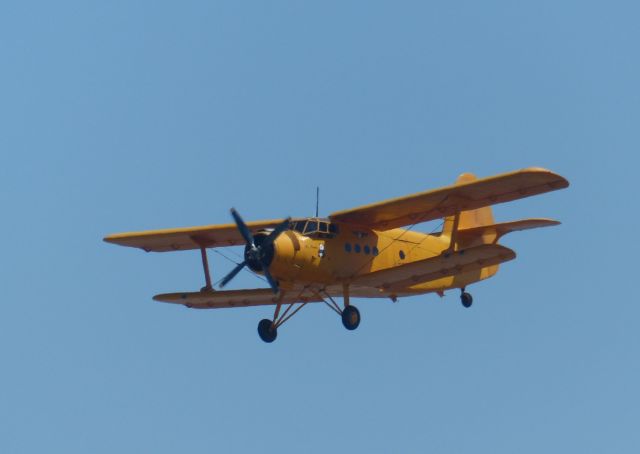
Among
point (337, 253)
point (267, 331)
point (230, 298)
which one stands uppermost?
point (337, 253)

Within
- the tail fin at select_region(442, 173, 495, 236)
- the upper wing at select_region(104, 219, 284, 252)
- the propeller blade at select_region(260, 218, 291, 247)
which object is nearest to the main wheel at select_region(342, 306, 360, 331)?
the propeller blade at select_region(260, 218, 291, 247)

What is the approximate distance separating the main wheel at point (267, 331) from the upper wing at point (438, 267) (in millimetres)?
2557

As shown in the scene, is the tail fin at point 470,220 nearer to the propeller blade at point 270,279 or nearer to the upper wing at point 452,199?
A: the upper wing at point 452,199

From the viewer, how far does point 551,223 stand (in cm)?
3597

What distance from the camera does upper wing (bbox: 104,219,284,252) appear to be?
38.1 m

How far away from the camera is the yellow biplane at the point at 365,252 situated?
109 feet

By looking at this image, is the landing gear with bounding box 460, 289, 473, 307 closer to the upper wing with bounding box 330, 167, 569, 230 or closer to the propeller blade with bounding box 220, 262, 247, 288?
the upper wing with bounding box 330, 167, 569, 230

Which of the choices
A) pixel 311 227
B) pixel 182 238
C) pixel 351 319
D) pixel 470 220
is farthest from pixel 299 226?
pixel 470 220

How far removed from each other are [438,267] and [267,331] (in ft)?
15.8

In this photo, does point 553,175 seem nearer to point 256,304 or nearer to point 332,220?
point 332,220

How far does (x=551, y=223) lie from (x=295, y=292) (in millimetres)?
6860

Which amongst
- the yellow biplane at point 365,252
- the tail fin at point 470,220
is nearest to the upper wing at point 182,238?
the yellow biplane at point 365,252

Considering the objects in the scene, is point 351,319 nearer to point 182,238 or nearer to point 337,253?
point 337,253

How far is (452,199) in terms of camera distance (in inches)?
1352
